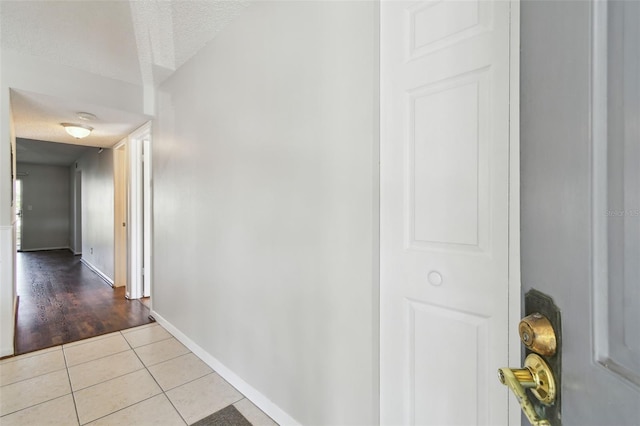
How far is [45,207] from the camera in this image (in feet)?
26.7

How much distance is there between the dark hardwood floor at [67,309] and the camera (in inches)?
107

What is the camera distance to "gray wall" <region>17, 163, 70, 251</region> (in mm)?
7898

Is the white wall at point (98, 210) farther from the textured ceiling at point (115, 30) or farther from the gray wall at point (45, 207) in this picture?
the gray wall at point (45, 207)

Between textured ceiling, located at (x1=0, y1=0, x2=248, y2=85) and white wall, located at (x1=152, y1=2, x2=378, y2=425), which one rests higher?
textured ceiling, located at (x1=0, y1=0, x2=248, y2=85)

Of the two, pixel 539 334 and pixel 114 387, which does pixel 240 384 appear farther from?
pixel 539 334

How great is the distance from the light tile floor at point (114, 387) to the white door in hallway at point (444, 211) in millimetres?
1095

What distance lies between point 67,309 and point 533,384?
14.9ft

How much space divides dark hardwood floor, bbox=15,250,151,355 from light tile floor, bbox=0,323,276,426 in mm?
322

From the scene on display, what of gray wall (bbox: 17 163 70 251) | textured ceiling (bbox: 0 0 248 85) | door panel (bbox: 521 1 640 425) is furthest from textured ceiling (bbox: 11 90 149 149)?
gray wall (bbox: 17 163 70 251)

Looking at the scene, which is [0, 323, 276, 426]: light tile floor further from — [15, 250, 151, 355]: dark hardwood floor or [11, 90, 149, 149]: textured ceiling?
[11, 90, 149, 149]: textured ceiling

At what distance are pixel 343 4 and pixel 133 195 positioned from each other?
3.74 meters

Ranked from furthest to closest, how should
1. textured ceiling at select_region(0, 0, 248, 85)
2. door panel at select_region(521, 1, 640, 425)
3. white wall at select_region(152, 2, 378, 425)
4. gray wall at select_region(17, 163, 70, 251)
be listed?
gray wall at select_region(17, 163, 70, 251), textured ceiling at select_region(0, 0, 248, 85), white wall at select_region(152, 2, 378, 425), door panel at select_region(521, 1, 640, 425)

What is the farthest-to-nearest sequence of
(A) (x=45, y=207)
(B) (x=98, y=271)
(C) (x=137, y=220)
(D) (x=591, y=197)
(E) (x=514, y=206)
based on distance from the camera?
(A) (x=45, y=207) < (B) (x=98, y=271) < (C) (x=137, y=220) < (E) (x=514, y=206) < (D) (x=591, y=197)

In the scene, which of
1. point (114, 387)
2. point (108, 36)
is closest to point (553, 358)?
point (114, 387)
